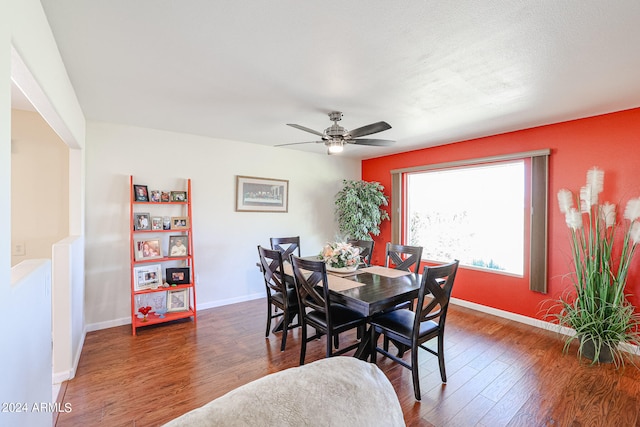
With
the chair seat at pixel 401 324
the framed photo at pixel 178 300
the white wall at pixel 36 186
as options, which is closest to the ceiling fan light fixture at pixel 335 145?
the chair seat at pixel 401 324

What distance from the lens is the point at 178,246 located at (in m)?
3.51

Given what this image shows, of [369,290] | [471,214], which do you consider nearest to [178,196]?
[369,290]

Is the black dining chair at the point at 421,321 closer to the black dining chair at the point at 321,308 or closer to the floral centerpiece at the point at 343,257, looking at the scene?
the black dining chair at the point at 321,308

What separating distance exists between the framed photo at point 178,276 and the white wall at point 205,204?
327mm

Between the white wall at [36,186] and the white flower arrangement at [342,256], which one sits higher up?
the white wall at [36,186]

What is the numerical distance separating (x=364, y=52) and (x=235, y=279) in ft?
11.1

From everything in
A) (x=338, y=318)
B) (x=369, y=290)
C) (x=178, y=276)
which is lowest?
(x=338, y=318)

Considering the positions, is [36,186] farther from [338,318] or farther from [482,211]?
[482,211]

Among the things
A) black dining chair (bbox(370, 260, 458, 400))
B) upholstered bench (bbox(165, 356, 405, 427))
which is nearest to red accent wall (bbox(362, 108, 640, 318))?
black dining chair (bbox(370, 260, 458, 400))

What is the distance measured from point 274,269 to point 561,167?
3.36 meters

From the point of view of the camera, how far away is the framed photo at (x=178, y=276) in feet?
11.3

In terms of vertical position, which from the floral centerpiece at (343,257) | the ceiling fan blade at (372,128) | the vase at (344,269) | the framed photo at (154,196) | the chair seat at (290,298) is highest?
the ceiling fan blade at (372,128)

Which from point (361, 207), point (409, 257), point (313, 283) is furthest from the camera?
point (361, 207)

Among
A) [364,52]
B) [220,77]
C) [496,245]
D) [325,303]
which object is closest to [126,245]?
[220,77]
